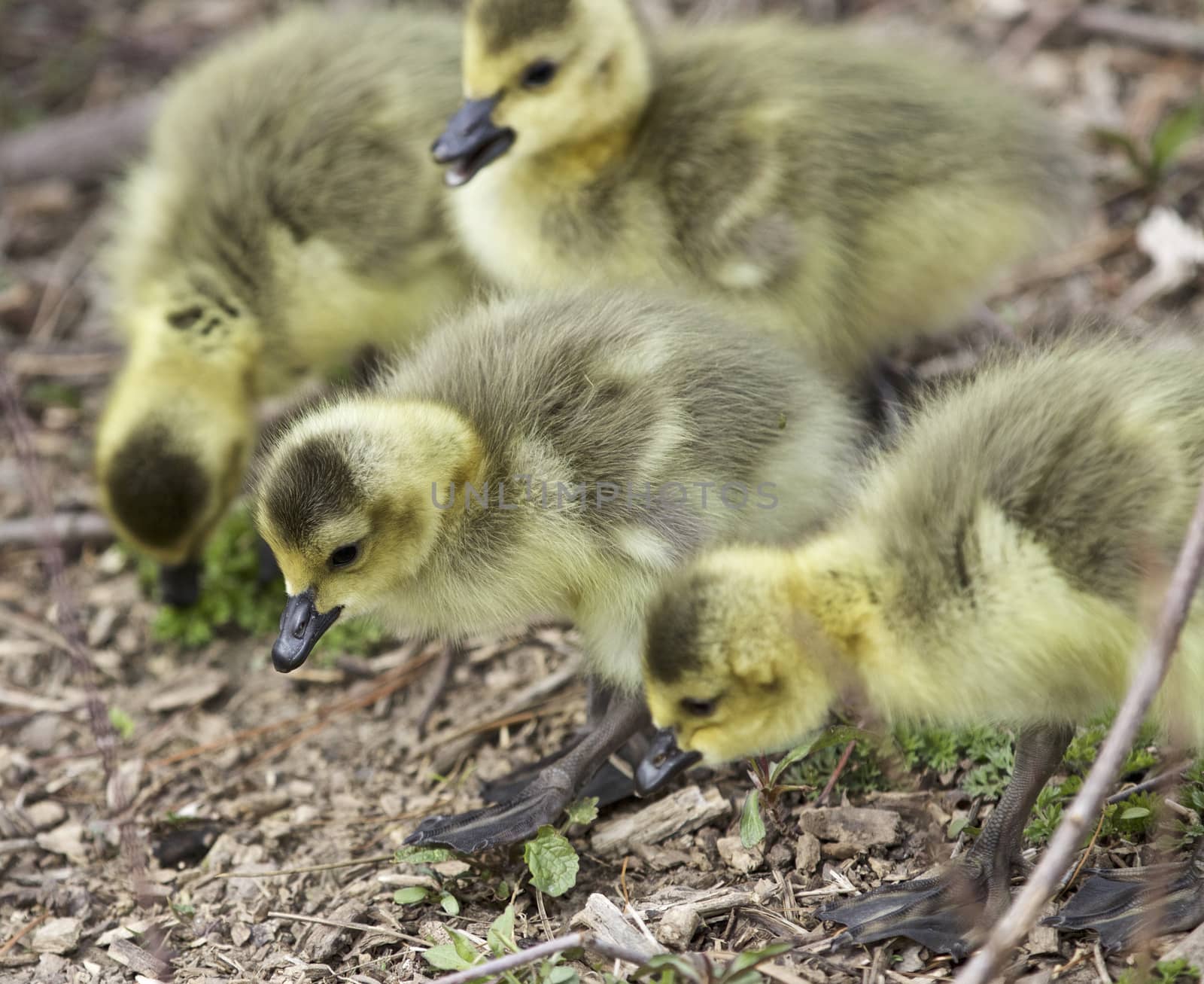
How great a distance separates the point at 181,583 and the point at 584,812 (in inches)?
46.3

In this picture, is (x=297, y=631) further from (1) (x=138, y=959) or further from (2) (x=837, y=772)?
(2) (x=837, y=772)

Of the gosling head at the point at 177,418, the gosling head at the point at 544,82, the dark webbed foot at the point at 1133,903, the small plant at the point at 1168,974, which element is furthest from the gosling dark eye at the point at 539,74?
the small plant at the point at 1168,974

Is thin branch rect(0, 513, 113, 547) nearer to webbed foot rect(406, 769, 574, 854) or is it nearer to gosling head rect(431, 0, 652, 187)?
gosling head rect(431, 0, 652, 187)

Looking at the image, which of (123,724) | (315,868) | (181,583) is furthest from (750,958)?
(181,583)

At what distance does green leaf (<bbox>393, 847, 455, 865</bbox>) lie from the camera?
223cm

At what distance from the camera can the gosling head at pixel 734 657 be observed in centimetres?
180

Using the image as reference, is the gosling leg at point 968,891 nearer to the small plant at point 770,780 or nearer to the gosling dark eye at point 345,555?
the small plant at point 770,780

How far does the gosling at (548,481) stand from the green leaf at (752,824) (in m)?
0.26

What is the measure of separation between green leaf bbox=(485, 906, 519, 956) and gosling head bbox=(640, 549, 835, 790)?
0.37 meters

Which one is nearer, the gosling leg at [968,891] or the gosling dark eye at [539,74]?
the gosling leg at [968,891]

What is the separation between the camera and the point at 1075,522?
5.71ft

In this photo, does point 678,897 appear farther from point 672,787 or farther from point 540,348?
point 540,348

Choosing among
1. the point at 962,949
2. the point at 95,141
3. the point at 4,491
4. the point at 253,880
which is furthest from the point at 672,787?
the point at 95,141

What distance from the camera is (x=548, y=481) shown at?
2158 mm
